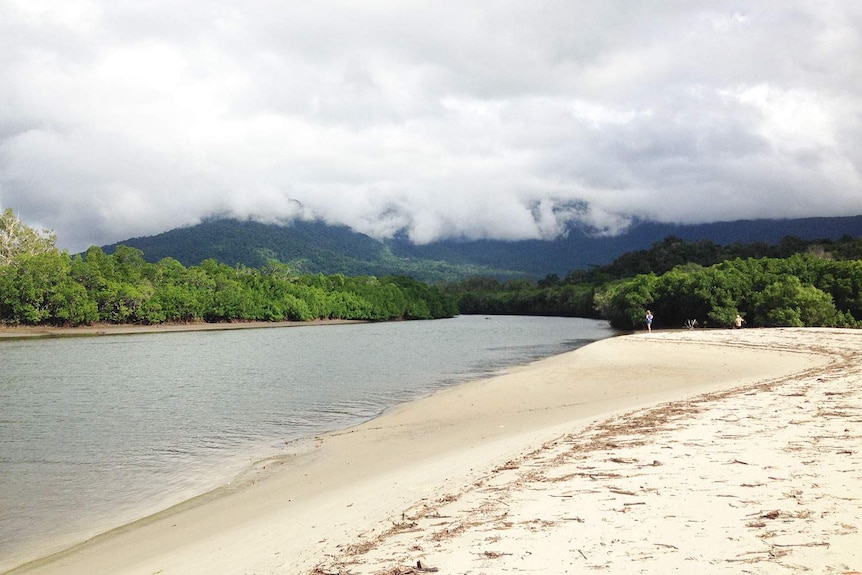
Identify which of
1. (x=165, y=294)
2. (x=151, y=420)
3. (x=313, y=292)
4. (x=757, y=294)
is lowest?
(x=151, y=420)

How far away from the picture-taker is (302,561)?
22.1ft

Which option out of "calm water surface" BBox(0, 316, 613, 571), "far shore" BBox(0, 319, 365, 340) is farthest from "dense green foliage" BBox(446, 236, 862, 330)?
"far shore" BBox(0, 319, 365, 340)

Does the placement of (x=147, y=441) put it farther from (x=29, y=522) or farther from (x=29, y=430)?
(x=29, y=522)

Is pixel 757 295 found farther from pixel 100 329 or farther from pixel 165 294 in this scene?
pixel 165 294

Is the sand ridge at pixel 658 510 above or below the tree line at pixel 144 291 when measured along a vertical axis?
below

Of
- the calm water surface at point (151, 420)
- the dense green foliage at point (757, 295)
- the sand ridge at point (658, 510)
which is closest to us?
the sand ridge at point (658, 510)

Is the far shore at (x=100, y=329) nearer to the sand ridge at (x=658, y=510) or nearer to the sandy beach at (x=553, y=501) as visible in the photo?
the sandy beach at (x=553, y=501)

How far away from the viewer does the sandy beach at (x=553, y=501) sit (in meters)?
5.64

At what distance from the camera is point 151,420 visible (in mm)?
20484

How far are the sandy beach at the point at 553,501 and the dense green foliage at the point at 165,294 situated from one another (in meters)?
93.2

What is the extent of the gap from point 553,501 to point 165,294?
115100 millimetres

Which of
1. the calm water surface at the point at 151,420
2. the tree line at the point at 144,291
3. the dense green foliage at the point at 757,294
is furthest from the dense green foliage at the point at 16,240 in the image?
the dense green foliage at the point at 757,294

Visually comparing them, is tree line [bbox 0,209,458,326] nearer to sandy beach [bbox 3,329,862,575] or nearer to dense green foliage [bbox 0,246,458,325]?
dense green foliage [bbox 0,246,458,325]

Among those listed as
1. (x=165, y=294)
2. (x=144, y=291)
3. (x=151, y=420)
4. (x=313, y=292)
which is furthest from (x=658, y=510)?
(x=313, y=292)
